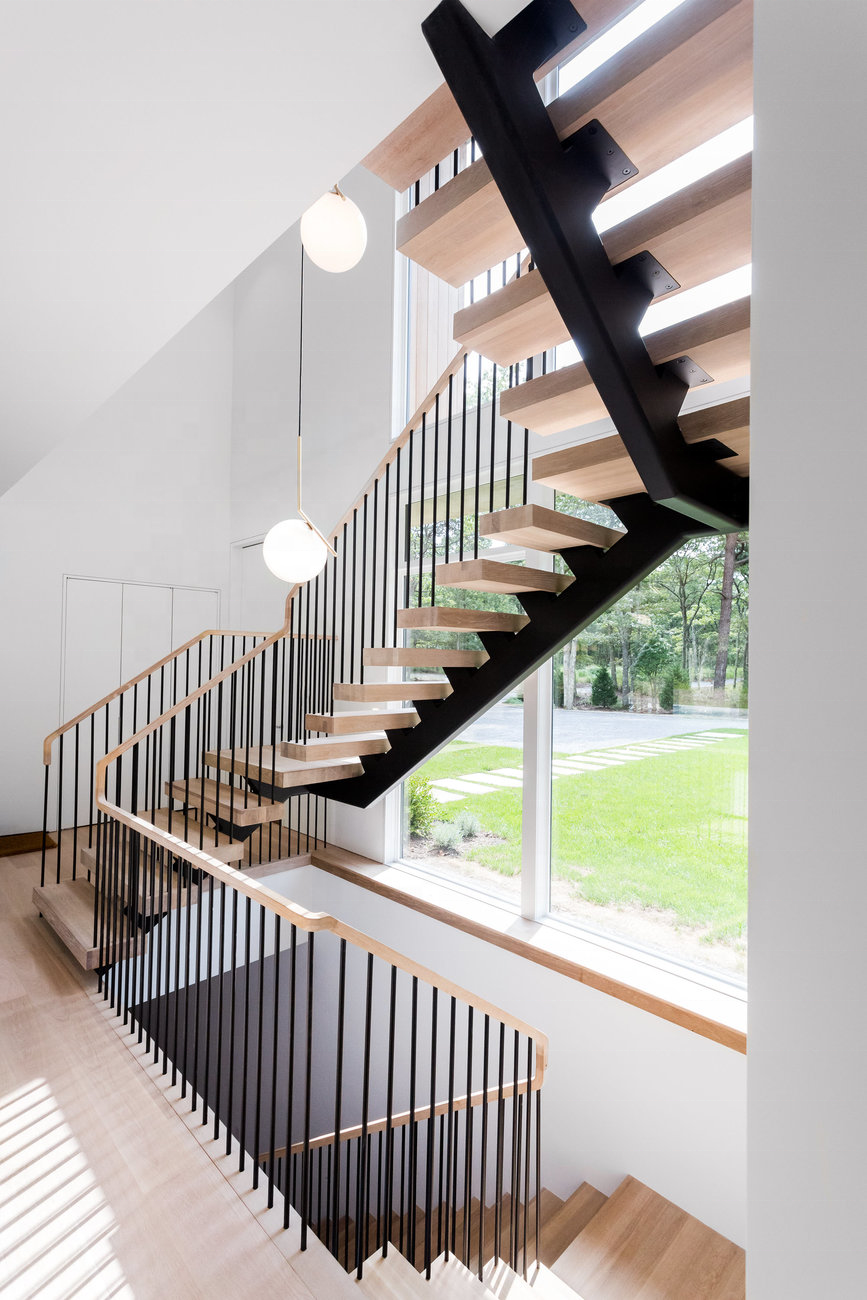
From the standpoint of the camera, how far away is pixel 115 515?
5.68 meters

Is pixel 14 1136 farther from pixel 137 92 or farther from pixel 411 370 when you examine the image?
pixel 411 370

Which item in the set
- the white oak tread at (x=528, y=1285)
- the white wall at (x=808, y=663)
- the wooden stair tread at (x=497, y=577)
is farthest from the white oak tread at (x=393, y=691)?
the white wall at (x=808, y=663)

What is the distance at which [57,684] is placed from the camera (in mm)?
5391

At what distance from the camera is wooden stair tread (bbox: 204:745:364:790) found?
132 inches

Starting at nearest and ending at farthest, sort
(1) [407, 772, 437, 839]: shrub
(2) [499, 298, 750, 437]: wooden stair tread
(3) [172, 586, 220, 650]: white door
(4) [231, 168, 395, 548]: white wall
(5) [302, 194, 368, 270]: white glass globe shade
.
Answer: (2) [499, 298, 750, 437]: wooden stair tread < (5) [302, 194, 368, 270]: white glass globe shade < (1) [407, 772, 437, 839]: shrub < (4) [231, 168, 395, 548]: white wall < (3) [172, 586, 220, 650]: white door

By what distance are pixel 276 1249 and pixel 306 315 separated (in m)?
5.71

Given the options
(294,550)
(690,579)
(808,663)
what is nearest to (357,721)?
(294,550)

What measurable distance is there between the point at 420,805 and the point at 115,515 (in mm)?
3667

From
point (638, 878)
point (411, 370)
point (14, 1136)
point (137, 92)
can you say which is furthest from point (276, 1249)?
point (411, 370)

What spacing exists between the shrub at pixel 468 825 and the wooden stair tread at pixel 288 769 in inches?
33.5

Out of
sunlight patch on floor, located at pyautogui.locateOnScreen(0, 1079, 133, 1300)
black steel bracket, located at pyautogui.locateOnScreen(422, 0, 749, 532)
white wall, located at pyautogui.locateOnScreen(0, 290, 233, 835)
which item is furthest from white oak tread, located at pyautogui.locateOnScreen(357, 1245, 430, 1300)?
white wall, located at pyautogui.locateOnScreen(0, 290, 233, 835)

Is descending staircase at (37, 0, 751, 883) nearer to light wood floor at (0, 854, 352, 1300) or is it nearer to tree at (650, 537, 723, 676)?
tree at (650, 537, 723, 676)

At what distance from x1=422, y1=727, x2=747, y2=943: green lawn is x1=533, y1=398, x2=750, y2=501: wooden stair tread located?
127cm

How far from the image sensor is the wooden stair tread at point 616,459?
1.73 metres
